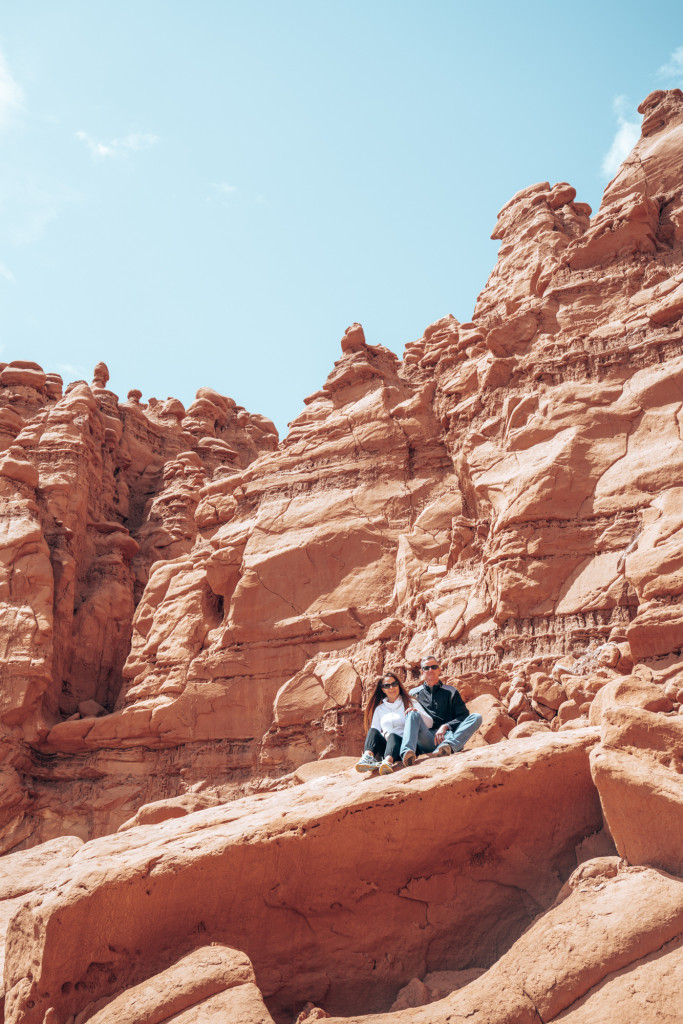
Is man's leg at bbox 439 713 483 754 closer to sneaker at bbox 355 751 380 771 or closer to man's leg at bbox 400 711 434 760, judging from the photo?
man's leg at bbox 400 711 434 760

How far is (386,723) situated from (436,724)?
0.40m

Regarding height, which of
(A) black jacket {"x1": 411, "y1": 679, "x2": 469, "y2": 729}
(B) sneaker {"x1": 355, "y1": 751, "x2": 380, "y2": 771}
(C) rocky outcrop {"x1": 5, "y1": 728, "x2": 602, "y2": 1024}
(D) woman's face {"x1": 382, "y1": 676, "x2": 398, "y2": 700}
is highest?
(D) woman's face {"x1": 382, "y1": 676, "x2": 398, "y2": 700}

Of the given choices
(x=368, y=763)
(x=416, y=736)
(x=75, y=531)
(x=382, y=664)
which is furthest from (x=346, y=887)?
(x=75, y=531)

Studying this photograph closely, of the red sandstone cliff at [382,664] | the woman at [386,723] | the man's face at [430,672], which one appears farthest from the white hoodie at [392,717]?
the red sandstone cliff at [382,664]

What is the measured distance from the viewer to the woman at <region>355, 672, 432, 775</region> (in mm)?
6516

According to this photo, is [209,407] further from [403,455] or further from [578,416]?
[578,416]

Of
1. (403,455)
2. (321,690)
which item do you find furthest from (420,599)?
(403,455)

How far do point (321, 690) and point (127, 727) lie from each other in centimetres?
454

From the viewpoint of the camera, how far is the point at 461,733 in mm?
6758

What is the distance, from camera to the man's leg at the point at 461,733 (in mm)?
6656

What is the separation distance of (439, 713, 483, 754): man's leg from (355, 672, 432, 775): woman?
0.69ft

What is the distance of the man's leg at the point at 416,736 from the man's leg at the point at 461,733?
0.50ft

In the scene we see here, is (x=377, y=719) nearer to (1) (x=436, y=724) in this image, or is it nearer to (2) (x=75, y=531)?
(1) (x=436, y=724)

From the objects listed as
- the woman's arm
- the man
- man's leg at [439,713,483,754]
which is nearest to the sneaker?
the man
